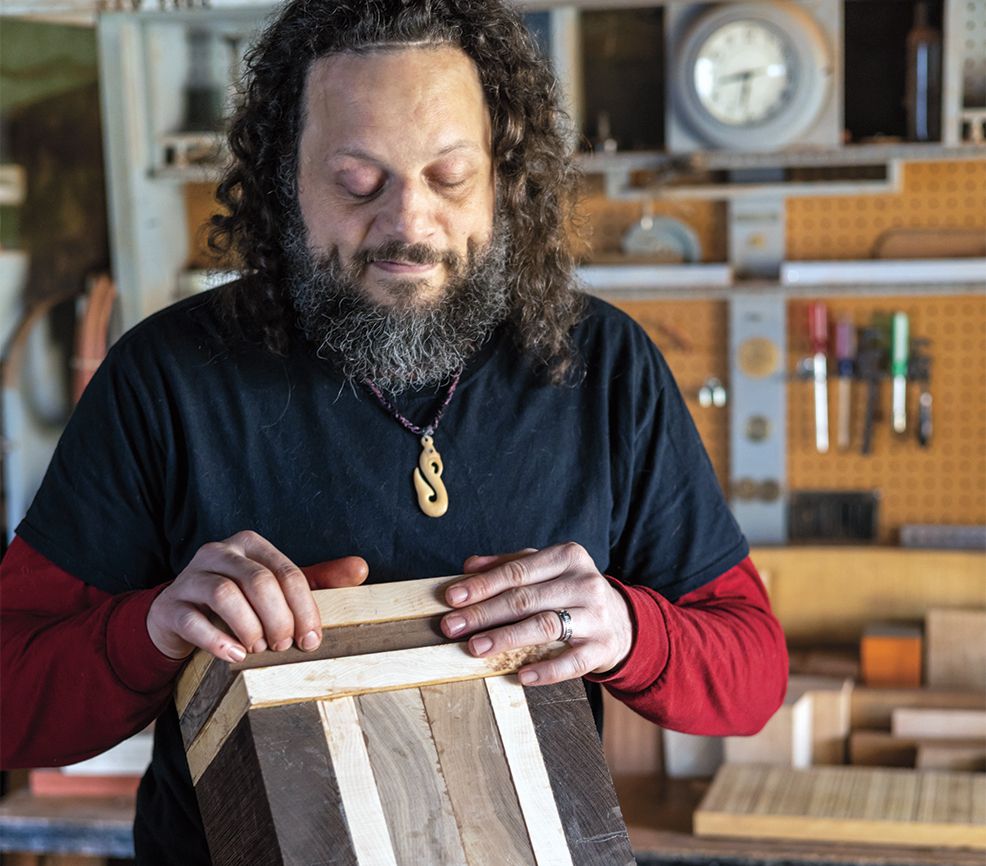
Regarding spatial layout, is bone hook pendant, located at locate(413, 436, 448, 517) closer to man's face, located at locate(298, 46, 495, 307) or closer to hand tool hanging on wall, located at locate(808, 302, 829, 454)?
man's face, located at locate(298, 46, 495, 307)

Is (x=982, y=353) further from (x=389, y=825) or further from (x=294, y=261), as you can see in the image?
(x=389, y=825)

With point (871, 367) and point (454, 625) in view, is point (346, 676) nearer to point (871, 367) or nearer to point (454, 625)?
point (454, 625)

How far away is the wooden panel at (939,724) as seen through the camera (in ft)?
8.09

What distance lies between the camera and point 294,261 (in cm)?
137

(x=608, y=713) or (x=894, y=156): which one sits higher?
(x=894, y=156)

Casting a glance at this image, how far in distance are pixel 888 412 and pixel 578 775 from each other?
7.20 ft

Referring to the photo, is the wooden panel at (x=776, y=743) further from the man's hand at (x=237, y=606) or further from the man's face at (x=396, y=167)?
the man's hand at (x=237, y=606)

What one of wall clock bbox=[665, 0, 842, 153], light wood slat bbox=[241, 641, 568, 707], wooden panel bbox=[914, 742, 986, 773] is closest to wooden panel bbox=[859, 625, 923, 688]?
wooden panel bbox=[914, 742, 986, 773]

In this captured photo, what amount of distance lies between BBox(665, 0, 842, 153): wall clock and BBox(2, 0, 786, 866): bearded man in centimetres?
145

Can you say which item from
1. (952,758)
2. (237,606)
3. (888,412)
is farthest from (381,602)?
(888,412)

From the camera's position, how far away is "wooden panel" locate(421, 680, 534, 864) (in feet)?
3.40

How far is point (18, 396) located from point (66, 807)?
114cm

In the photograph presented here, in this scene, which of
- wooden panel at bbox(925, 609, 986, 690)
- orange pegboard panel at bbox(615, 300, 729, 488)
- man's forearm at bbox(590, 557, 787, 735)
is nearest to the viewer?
man's forearm at bbox(590, 557, 787, 735)

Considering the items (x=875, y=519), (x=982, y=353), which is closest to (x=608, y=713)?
(x=875, y=519)
